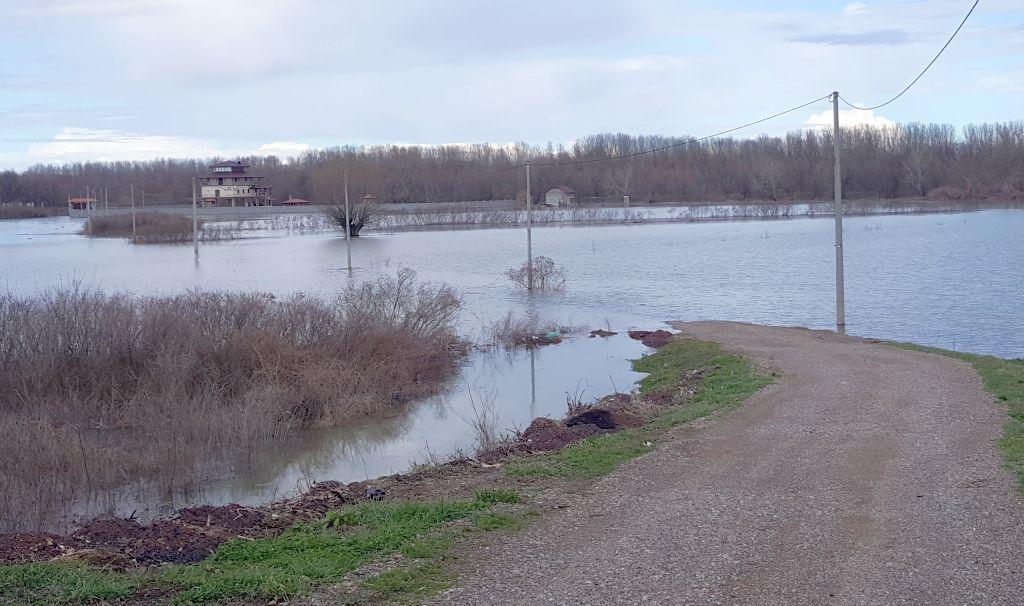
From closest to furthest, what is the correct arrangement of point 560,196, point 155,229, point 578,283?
point 578,283 → point 155,229 → point 560,196

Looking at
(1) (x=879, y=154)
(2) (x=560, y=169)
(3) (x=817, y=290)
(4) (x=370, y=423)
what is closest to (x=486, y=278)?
(3) (x=817, y=290)

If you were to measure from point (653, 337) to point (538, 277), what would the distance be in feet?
51.1

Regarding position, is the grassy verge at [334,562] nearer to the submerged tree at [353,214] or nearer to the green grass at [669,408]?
the green grass at [669,408]

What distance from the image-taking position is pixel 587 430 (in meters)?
13.4

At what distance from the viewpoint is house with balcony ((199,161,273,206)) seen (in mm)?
138000

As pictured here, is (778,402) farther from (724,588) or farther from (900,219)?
(900,219)

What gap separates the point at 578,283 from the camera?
150ft

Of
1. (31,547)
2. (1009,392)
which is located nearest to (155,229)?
(1009,392)

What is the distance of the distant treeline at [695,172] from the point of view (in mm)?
121750

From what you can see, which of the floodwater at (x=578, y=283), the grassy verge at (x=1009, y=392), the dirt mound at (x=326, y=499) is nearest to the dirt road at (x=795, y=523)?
the grassy verge at (x=1009, y=392)

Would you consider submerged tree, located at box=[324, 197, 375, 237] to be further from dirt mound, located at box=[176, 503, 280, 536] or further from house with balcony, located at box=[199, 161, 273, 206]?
dirt mound, located at box=[176, 503, 280, 536]

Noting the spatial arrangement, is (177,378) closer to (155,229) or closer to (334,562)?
(334,562)

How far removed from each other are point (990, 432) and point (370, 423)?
11310 millimetres

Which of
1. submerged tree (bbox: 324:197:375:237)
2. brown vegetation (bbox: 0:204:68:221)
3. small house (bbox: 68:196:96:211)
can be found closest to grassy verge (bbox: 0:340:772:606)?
submerged tree (bbox: 324:197:375:237)
